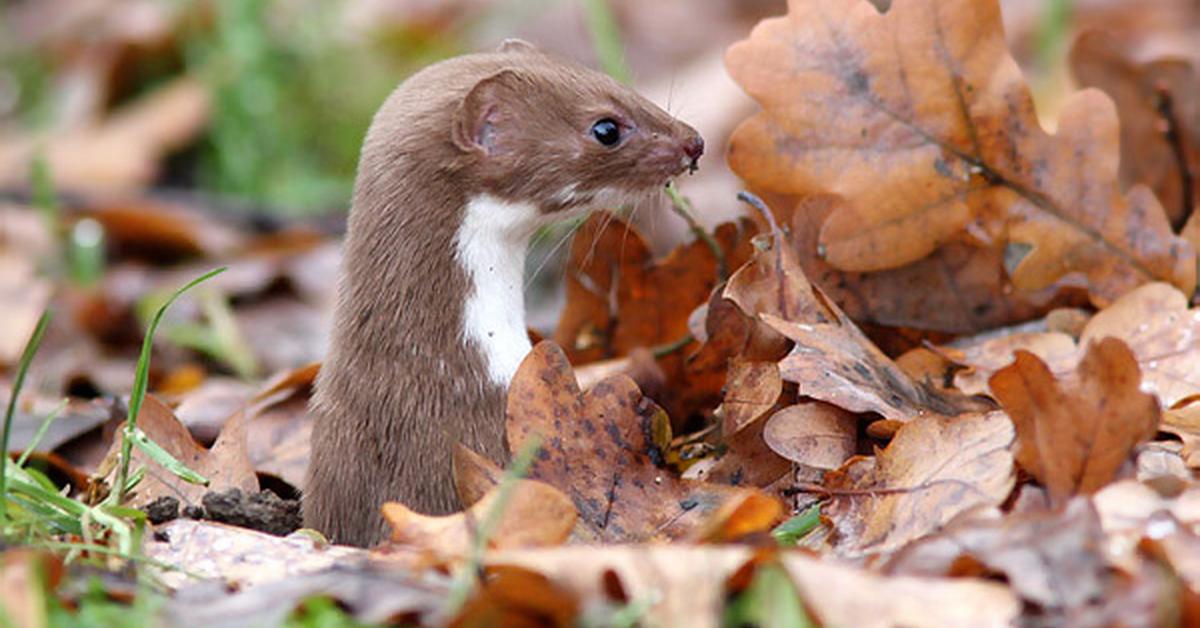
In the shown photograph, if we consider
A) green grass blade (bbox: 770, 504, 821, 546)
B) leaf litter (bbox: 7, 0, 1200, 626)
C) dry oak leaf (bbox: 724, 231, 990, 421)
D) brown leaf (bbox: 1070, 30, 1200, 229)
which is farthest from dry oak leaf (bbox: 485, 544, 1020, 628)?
brown leaf (bbox: 1070, 30, 1200, 229)

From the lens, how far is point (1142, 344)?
3.69 meters

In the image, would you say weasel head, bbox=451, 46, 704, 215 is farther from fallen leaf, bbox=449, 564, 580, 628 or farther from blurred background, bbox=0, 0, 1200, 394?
blurred background, bbox=0, 0, 1200, 394

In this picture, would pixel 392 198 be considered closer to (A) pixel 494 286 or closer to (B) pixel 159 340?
(A) pixel 494 286

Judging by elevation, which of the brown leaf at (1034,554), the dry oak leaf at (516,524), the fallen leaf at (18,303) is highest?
the brown leaf at (1034,554)

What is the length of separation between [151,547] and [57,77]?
28.1ft

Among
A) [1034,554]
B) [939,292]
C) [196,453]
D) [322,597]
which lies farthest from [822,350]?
[196,453]

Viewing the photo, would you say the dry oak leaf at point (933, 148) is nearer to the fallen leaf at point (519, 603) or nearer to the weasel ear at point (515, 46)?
the weasel ear at point (515, 46)

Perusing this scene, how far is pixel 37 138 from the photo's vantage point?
9.58 metres

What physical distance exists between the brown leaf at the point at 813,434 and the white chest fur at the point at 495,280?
1.86ft

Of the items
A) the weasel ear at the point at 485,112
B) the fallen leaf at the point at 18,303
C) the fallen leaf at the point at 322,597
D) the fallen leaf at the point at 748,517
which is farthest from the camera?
the fallen leaf at the point at 18,303

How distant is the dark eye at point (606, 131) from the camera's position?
3.59m

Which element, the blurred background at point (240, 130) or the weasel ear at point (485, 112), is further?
the blurred background at point (240, 130)

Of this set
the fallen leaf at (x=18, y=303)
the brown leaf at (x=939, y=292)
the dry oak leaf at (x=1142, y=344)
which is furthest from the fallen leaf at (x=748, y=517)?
the fallen leaf at (x=18, y=303)

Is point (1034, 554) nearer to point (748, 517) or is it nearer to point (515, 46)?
point (748, 517)
